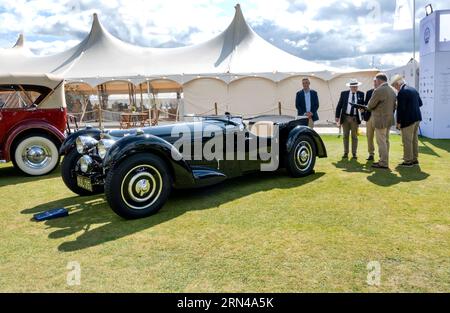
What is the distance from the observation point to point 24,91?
731 centimetres

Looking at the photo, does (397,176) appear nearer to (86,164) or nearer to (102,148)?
(102,148)

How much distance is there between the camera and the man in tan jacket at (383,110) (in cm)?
652

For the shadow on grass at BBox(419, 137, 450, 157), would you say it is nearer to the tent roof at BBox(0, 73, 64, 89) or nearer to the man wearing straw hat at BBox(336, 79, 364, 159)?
the man wearing straw hat at BBox(336, 79, 364, 159)

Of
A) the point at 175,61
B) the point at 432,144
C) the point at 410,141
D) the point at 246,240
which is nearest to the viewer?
the point at 246,240

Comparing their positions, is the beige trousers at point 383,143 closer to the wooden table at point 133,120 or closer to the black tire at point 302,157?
the black tire at point 302,157

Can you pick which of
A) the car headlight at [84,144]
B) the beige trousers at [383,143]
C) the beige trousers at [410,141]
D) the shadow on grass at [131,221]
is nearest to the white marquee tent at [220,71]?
the beige trousers at [410,141]

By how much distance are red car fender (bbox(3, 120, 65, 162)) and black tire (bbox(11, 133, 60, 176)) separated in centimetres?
11

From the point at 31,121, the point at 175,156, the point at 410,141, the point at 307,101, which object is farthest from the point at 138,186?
the point at 410,141

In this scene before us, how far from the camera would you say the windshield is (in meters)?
7.17

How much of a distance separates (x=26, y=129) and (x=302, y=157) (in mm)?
5069

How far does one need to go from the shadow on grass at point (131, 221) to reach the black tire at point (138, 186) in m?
0.13

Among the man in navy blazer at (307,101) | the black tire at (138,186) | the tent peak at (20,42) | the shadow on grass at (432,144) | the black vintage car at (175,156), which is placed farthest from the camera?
the tent peak at (20,42)

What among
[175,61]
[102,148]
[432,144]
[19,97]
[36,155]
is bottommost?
[432,144]

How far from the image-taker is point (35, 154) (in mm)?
7098
